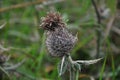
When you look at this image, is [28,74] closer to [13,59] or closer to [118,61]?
[13,59]

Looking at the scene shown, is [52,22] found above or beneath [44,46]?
above

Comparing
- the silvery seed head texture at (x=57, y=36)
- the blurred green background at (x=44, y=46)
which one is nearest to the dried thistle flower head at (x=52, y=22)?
the silvery seed head texture at (x=57, y=36)

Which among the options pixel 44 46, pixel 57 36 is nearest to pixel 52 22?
pixel 57 36

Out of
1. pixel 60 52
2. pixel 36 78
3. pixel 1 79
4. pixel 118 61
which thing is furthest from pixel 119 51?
pixel 60 52

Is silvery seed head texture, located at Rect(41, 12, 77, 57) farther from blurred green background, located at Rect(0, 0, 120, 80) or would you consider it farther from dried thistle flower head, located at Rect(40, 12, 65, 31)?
blurred green background, located at Rect(0, 0, 120, 80)

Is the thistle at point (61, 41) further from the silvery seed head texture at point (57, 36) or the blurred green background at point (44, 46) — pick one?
the blurred green background at point (44, 46)

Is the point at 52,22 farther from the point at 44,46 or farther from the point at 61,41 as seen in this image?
the point at 44,46

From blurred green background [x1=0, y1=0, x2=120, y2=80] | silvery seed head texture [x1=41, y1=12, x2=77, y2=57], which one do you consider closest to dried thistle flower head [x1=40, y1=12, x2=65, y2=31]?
silvery seed head texture [x1=41, y1=12, x2=77, y2=57]
